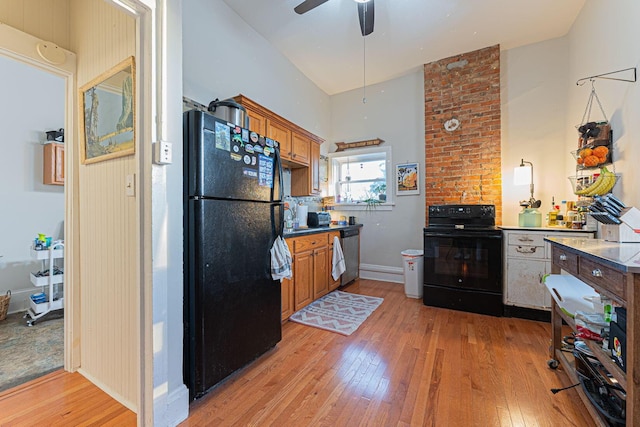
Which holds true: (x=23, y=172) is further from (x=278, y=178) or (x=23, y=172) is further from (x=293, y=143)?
(x=278, y=178)

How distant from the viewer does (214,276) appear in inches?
60.1

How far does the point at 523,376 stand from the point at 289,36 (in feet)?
12.5

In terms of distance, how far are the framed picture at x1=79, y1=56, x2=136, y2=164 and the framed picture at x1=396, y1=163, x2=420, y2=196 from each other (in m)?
3.37

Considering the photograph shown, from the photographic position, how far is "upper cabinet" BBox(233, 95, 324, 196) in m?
2.55

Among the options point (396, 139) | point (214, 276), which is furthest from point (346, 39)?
point (214, 276)

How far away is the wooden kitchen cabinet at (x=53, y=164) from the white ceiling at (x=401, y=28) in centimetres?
252

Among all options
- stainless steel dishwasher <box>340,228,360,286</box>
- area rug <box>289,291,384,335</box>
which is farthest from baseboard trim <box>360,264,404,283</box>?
area rug <box>289,291,384,335</box>

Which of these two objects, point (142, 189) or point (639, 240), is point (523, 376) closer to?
point (639, 240)

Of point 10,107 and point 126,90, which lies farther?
point 10,107

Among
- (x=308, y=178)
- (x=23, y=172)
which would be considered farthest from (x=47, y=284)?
(x=308, y=178)

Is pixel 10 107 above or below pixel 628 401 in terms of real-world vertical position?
above

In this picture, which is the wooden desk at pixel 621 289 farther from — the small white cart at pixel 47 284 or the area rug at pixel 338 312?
the small white cart at pixel 47 284

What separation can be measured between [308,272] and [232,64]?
7.63 ft

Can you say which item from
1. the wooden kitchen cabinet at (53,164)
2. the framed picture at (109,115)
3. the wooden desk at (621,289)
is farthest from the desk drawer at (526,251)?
the wooden kitchen cabinet at (53,164)
